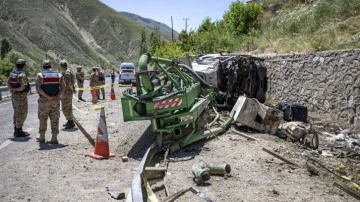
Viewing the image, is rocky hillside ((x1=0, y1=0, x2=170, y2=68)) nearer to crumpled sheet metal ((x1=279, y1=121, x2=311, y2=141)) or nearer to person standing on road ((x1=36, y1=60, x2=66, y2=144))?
person standing on road ((x1=36, y1=60, x2=66, y2=144))

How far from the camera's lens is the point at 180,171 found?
22.2ft

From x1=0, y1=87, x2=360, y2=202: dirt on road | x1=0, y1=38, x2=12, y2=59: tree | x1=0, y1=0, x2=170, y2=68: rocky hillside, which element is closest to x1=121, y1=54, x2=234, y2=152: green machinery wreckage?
x1=0, y1=87, x2=360, y2=202: dirt on road

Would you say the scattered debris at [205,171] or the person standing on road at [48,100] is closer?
the scattered debris at [205,171]

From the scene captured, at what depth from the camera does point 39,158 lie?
7547 millimetres

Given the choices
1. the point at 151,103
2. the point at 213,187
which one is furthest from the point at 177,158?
the point at 213,187

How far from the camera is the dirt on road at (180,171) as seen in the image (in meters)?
5.70

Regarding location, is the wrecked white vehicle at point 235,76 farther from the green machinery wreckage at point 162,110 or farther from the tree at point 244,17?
the tree at point 244,17

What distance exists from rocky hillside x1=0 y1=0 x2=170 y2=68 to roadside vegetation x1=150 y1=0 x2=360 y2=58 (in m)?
79.7

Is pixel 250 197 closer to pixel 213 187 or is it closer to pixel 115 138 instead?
pixel 213 187

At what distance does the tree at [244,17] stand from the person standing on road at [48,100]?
2098cm

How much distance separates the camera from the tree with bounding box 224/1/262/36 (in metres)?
28.4

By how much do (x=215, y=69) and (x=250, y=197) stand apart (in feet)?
28.1

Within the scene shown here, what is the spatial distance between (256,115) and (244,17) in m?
19.7

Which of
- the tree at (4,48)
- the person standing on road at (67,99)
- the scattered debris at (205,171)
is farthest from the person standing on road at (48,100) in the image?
the tree at (4,48)
